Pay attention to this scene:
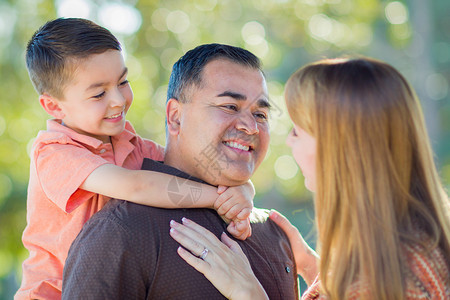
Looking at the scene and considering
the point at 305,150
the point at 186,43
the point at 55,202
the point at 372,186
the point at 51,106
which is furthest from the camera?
the point at 186,43

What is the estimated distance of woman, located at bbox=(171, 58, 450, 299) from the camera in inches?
61.5

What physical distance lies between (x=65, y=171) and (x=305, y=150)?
90 cm

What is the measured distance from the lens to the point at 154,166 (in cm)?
232

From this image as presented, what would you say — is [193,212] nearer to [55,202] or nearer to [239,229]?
[239,229]

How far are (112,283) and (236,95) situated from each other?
3.07 feet

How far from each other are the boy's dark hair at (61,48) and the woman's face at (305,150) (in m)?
0.89

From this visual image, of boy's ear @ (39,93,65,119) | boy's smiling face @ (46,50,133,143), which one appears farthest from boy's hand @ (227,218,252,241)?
boy's ear @ (39,93,65,119)

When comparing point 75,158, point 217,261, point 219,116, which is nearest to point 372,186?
point 217,261

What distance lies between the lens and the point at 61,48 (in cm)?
222

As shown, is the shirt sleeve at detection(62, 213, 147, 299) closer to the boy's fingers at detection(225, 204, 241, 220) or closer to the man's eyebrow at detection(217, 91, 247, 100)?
the boy's fingers at detection(225, 204, 241, 220)

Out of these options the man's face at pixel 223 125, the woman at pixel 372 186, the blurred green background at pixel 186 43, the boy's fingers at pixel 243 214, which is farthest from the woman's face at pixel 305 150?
the blurred green background at pixel 186 43

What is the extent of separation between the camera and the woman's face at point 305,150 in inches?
70.6

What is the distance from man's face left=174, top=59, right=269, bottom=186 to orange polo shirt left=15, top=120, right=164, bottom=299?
1.24 ft

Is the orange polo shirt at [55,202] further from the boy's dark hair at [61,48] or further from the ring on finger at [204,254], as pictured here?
the ring on finger at [204,254]
